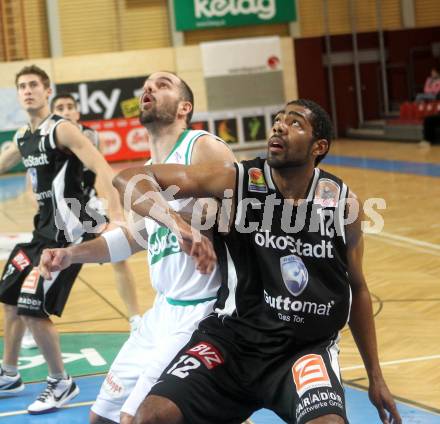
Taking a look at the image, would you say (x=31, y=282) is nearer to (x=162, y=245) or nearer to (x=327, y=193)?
(x=162, y=245)

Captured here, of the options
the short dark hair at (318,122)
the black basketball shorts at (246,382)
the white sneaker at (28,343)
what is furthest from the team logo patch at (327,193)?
the white sneaker at (28,343)

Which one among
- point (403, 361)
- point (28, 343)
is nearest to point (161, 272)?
point (403, 361)

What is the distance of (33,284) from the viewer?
572cm

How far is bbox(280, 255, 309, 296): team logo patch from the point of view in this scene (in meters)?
3.76

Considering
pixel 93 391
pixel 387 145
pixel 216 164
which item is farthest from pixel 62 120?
pixel 387 145

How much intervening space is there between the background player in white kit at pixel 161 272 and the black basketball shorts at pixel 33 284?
4.65 feet

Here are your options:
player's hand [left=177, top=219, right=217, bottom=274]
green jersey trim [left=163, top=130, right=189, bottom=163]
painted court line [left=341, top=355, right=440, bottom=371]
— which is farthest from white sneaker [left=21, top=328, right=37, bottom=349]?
player's hand [left=177, top=219, right=217, bottom=274]

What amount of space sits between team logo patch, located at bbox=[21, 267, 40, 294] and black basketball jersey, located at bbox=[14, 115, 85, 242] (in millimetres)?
294

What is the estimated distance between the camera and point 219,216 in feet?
13.0

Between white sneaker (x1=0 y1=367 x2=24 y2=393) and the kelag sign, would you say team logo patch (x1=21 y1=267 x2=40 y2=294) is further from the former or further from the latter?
the kelag sign

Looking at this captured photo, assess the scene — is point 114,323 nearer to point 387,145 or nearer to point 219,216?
point 219,216

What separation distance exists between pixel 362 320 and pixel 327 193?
57 cm

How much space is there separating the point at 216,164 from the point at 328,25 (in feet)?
75.3

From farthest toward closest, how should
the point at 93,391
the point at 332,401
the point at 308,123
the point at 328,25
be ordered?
the point at 328,25 < the point at 93,391 < the point at 308,123 < the point at 332,401
